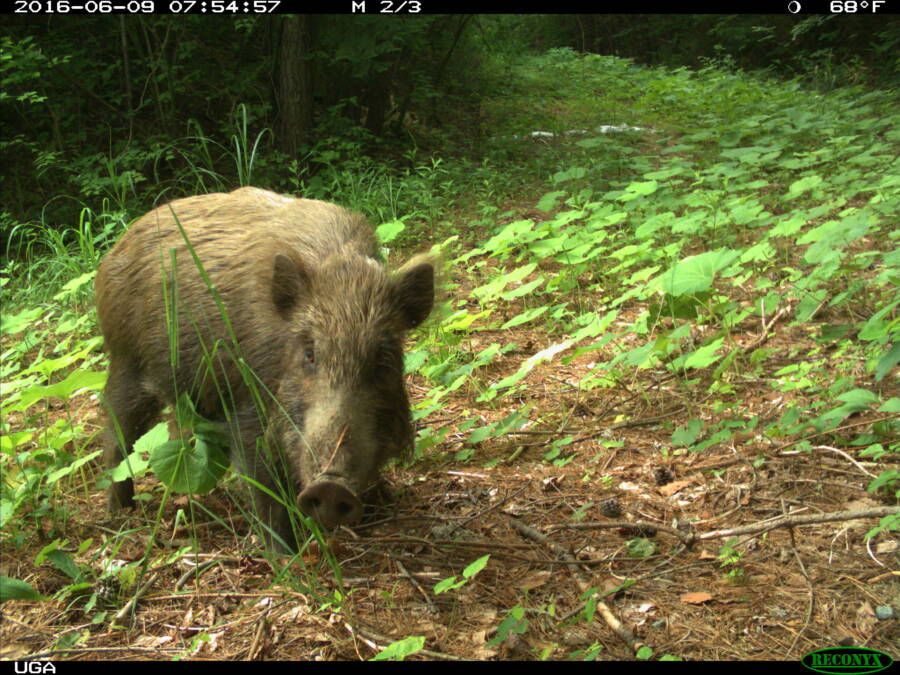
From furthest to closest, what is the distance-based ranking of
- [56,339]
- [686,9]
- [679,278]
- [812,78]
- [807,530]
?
[686,9], [812,78], [56,339], [679,278], [807,530]

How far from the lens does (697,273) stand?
3.88 m

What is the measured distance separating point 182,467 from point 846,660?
Result: 228cm

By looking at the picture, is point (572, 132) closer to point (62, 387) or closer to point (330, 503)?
point (62, 387)

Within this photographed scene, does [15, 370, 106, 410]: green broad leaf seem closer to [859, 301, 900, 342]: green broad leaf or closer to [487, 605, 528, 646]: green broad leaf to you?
[487, 605, 528, 646]: green broad leaf

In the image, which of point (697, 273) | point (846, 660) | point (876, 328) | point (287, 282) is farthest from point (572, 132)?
point (846, 660)

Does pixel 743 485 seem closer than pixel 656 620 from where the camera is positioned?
No

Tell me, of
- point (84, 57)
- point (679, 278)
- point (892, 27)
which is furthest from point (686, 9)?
point (679, 278)

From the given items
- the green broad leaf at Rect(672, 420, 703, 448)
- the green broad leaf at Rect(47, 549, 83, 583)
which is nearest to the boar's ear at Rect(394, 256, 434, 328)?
the green broad leaf at Rect(672, 420, 703, 448)

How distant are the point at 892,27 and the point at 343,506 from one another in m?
10.1

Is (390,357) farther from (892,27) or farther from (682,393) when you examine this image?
(892,27)

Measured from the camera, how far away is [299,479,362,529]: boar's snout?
256 centimetres

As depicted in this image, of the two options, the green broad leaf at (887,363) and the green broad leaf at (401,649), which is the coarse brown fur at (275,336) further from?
the green broad leaf at (887,363)

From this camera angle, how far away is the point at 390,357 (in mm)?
3148

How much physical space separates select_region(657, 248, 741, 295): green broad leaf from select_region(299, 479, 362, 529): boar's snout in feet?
6.53
